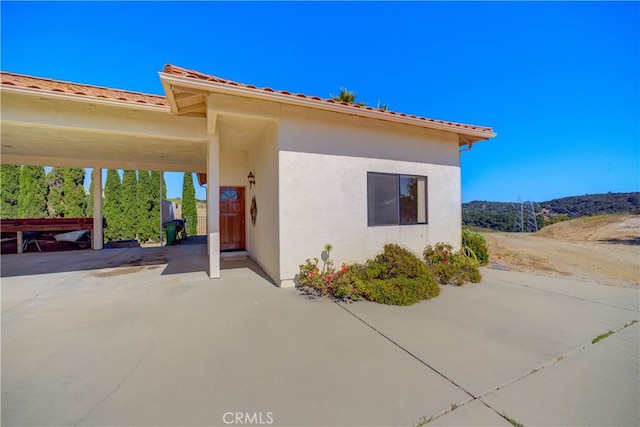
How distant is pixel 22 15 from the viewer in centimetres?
554

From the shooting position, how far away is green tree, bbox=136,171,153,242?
13961 mm

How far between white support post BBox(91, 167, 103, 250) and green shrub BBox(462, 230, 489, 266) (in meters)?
13.2

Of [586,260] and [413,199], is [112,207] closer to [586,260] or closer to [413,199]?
[413,199]

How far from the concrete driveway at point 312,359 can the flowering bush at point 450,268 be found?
732 millimetres

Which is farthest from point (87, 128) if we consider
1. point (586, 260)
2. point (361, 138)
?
point (586, 260)

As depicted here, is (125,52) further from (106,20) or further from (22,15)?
(22,15)

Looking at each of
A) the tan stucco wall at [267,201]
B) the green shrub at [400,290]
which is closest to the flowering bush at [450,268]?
the green shrub at [400,290]

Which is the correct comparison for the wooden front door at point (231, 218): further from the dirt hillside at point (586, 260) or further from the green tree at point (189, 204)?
the green tree at point (189, 204)

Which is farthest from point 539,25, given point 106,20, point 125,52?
point 125,52

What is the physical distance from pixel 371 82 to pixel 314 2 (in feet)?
18.8

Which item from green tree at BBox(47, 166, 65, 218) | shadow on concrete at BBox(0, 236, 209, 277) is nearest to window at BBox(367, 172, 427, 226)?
shadow on concrete at BBox(0, 236, 209, 277)

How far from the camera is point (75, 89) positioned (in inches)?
182

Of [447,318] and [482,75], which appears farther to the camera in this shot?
[482,75]

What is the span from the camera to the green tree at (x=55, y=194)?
13594mm
